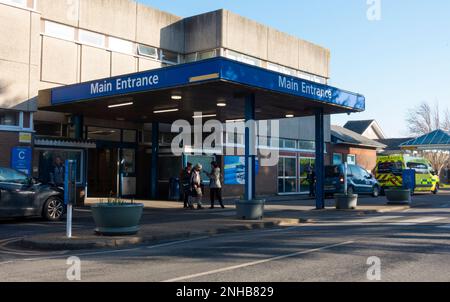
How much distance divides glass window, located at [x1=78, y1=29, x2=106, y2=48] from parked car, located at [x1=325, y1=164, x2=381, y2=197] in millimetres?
12861

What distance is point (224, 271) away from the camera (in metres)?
7.27

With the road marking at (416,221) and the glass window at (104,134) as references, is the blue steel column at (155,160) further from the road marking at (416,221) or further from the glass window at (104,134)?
the road marking at (416,221)

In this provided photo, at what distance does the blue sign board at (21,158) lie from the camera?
690 inches

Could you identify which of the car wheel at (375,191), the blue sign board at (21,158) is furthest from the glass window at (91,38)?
the car wheel at (375,191)

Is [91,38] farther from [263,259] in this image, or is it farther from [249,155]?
[263,259]

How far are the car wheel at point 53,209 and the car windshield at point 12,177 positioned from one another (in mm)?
928

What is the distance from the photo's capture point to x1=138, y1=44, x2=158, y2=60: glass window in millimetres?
24375

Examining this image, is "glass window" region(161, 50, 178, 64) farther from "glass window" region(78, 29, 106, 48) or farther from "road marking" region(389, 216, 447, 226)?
"road marking" region(389, 216, 447, 226)

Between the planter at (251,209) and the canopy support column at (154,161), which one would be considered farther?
the canopy support column at (154,161)

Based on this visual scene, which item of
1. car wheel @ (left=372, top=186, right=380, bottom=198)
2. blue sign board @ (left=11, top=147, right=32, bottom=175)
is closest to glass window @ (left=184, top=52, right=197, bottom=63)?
blue sign board @ (left=11, top=147, right=32, bottom=175)

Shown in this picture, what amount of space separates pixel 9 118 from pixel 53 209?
5519 mm

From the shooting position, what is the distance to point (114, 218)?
35.7ft
